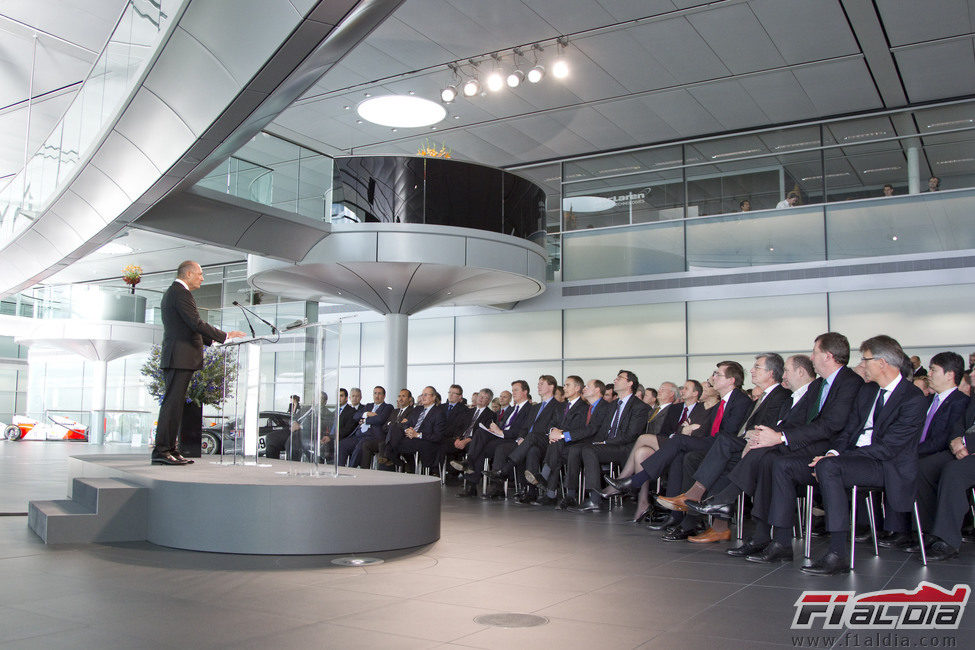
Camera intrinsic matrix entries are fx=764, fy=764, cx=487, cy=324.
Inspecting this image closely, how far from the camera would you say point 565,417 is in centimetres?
882

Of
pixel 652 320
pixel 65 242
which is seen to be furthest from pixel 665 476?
pixel 65 242

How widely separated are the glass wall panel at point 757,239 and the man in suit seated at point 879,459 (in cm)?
974

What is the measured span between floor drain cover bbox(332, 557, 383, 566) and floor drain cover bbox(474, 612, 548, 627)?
59.2 inches

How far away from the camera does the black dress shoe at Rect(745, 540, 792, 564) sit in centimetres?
501

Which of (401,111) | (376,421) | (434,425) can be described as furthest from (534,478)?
(401,111)

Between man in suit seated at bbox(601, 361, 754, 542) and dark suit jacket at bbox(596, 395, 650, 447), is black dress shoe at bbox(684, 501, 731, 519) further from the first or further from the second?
dark suit jacket at bbox(596, 395, 650, 447)

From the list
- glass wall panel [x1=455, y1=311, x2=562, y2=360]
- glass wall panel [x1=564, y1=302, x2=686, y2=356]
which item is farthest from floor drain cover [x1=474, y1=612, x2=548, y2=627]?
glass wall panel [x1=455, y1=311, x2=562, y2=360]

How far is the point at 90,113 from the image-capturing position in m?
9.41

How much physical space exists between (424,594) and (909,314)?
12015 mm

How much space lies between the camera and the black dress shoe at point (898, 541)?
18.4 ft

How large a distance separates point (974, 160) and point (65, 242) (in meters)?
15.1

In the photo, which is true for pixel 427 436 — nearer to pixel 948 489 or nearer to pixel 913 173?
pixel 948 489

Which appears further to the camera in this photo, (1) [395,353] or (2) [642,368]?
(2) [642,368]

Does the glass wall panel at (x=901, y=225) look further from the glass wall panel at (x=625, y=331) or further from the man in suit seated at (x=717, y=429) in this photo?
the man in suit seated at (x=717, y=429)
